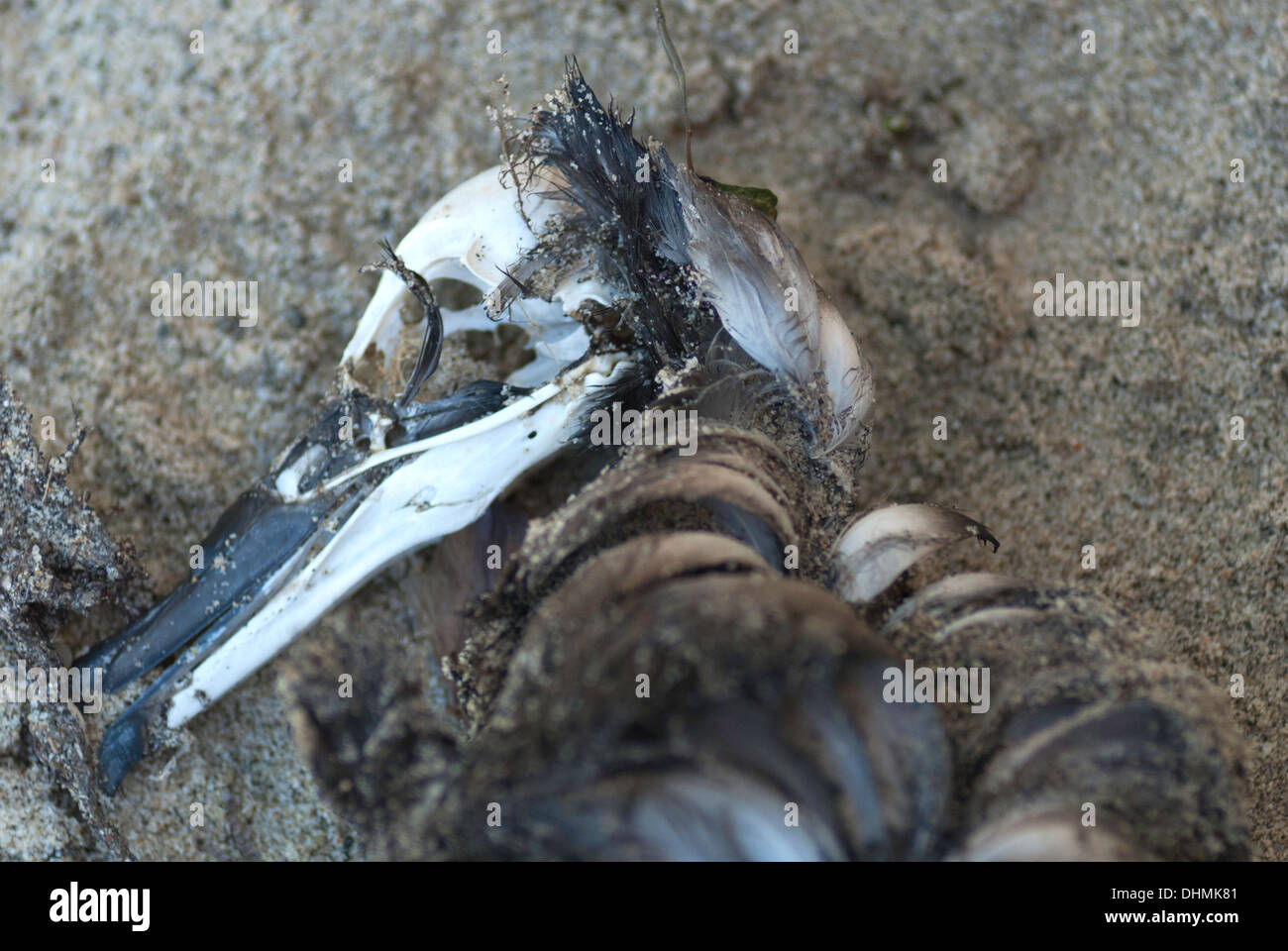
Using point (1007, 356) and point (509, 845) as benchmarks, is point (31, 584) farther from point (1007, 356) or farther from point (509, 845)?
point (1007, 356)

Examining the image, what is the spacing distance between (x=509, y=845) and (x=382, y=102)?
1688mm

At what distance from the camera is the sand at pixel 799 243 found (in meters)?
1.86

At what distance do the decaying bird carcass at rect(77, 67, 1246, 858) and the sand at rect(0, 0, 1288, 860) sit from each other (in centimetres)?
27

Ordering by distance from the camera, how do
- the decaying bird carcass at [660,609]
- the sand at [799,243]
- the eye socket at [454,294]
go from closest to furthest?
the decaying bird carcass at [660,609]
the sand at [799,243]
the eye socket at [454,294]

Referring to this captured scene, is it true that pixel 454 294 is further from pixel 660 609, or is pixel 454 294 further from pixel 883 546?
pixel 660 609

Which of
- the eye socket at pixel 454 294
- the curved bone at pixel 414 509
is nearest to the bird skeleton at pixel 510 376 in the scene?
the curved bone at pixel 414 509

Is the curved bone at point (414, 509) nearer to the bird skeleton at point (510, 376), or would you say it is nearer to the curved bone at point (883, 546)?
the bird skeleton at point (510, 376)

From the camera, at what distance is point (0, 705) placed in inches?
69.4

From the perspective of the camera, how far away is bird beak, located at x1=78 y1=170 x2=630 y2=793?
1678 millimetres

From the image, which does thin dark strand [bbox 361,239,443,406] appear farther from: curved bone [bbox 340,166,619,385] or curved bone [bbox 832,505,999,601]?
curved bone [bbox 832,505,999,601]

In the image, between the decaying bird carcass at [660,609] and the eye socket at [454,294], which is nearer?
the decaying bird carcass at [660,609]

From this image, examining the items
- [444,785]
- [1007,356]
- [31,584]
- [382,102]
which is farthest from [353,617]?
[1007,356]

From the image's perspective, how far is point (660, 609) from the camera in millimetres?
1055

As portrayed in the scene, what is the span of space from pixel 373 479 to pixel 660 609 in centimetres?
86
